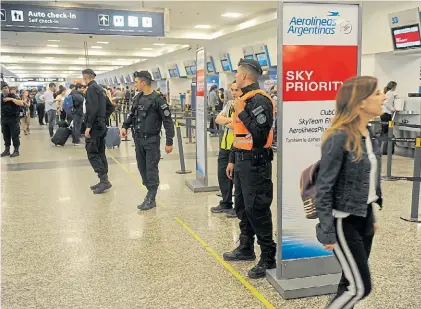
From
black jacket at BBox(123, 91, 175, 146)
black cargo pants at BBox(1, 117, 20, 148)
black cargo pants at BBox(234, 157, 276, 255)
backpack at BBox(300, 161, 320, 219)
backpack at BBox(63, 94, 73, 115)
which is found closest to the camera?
backpack at BBox(300, 161, 320, 219)

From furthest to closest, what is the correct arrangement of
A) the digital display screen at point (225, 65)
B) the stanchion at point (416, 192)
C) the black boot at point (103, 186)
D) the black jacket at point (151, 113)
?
the digital display screen at point (225, 65) → the black boot at point (103, 186) → the black jacket at point (151, 113) → the stanchion at point (416, 192)

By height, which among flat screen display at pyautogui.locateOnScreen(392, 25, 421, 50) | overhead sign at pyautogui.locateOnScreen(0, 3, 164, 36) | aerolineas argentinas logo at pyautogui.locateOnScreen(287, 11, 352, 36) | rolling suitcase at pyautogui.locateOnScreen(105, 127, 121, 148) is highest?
overhead sign at pyautogui.locateOnScreen(0, 3, 164, 36)

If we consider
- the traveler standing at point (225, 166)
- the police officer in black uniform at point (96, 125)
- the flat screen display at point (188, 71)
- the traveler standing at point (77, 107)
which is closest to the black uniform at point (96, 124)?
the police officer in black uniform at point (96, 125)

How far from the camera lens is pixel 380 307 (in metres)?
2.83

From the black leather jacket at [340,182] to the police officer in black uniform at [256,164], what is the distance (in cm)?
106

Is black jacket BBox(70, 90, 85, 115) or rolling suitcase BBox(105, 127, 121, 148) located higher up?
black jacket BBox(70, 90, 85, 115)

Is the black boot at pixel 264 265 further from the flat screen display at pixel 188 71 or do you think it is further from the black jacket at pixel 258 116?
the flat screen display at pixel 188 71

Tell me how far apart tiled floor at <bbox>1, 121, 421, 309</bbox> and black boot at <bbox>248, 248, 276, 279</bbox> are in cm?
9

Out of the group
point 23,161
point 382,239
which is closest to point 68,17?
point 23,161

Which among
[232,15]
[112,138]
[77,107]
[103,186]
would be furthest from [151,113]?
[232,15]

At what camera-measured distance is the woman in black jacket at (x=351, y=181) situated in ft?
6.55

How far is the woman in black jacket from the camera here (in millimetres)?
1996

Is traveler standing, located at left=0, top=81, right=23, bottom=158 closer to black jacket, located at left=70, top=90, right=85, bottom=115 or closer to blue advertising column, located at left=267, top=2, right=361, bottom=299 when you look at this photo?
black jacket, located at left=70, top=90, right=85, bottom=115

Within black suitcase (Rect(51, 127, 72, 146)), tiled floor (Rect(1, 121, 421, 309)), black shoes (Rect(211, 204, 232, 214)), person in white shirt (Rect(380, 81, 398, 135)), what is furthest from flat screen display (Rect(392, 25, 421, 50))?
black suitcase (Rect(51, 127, 72, 146))
